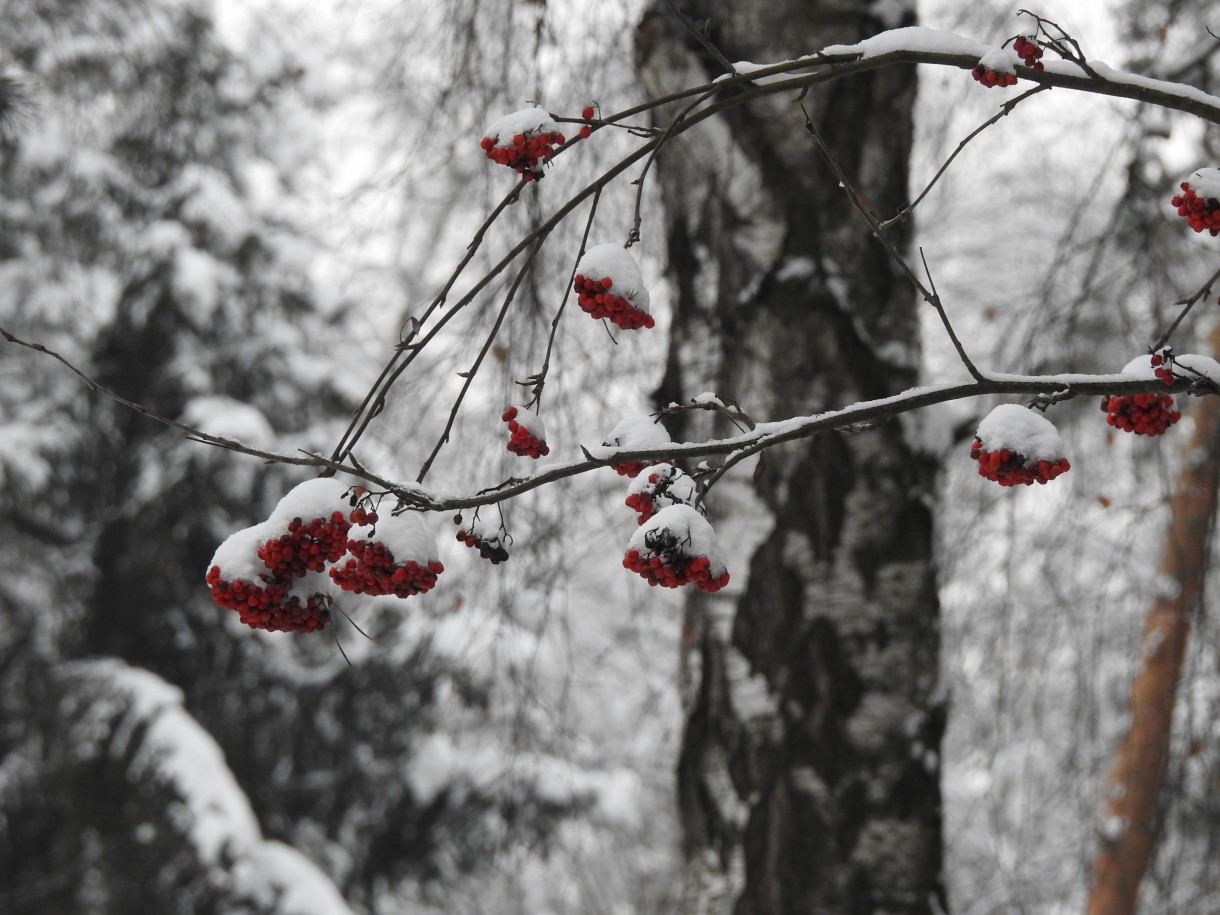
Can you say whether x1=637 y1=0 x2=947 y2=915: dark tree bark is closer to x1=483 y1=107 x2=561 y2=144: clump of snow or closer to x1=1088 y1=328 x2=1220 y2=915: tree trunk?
x1=483 y1=107 x2=561 y2=144: clump of snow

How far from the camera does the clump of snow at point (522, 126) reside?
111 cm

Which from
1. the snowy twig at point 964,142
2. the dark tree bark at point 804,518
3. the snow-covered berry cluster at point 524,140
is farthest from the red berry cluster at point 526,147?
the dark tree bark at point 804,518

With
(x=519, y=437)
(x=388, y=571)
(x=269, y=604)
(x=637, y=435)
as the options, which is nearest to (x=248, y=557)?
(x=269, y=604)

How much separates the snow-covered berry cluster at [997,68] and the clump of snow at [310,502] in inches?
29.8

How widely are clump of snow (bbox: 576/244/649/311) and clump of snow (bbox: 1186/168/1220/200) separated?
22.8 inches

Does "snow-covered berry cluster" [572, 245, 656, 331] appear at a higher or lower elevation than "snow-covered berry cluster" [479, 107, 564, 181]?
lower

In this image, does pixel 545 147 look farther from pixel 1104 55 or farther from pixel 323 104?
pixel 323 104

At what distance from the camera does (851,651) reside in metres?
2.09

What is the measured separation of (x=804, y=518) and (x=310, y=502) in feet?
3.98

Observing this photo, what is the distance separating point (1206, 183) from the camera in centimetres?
114

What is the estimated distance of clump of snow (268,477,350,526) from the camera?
1127 millimetres

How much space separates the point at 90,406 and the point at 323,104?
223 centimetres

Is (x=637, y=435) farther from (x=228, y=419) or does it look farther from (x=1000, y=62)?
(x=228, y=419)

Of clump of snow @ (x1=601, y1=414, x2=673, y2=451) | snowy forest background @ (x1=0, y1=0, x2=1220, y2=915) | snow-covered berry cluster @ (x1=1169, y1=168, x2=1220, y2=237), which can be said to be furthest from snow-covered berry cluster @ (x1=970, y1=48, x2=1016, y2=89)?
snowy forest background @ (x1=0, y1=0, x2=1220, y2=915)
